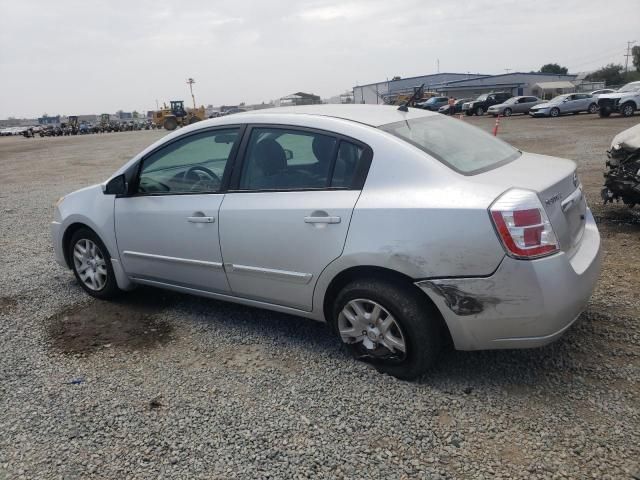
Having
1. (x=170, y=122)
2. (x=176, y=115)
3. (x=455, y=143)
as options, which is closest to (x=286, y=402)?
(x=455, y=143)

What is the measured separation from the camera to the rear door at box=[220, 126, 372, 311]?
3.15m

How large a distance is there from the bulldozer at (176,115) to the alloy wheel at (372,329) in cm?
4406

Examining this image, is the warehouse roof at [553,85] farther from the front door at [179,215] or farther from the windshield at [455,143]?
the front door at [179,215]

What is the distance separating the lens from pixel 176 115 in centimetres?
4756

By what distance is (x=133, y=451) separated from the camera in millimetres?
2658

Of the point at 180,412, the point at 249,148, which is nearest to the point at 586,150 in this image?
the point at 249,148

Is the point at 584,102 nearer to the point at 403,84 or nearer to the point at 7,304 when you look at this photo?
the point at 7,304

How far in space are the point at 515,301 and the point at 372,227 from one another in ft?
2.81

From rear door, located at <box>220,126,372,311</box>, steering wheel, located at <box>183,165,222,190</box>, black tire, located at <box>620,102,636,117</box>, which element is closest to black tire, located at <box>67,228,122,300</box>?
steering wheel, located at <box>183,165,222,190</box>

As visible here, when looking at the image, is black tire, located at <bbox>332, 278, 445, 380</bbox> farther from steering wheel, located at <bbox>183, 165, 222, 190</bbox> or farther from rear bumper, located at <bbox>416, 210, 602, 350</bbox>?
steering wheel, located at <bbox>183, 165, 222, 190</bbox>

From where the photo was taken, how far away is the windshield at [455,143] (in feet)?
10.3

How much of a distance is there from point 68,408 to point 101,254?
1.77 metres

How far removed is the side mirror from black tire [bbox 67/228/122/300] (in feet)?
1.73

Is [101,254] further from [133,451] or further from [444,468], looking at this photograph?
[444,468]
